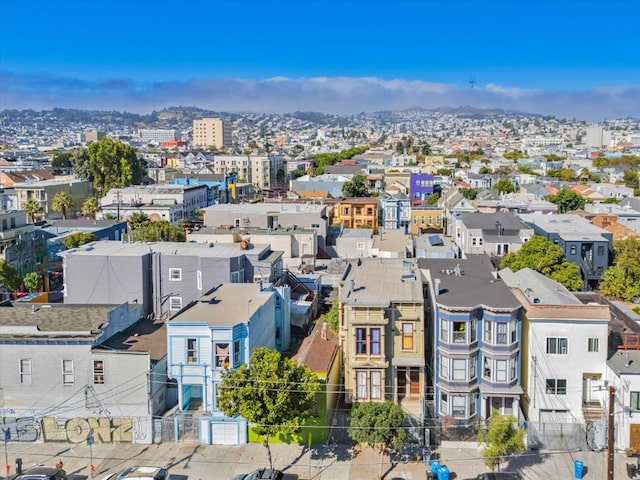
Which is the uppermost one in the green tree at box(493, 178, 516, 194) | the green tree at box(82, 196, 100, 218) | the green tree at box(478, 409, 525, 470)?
the green tree at box(493, 178, 516, 194)

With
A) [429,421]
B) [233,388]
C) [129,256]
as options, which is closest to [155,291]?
[129,256]

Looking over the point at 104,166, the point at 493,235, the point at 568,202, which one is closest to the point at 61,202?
the point at 104,166

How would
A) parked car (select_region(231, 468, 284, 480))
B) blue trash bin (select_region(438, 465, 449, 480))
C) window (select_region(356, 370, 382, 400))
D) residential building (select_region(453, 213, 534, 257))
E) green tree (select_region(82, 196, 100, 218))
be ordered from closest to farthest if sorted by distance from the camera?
parked car (select_region(231, 468, 284, 480)), blue trash bin (select_region(438, 465, 449, 480)), window (select_region(356, 370, 382, 400)), residential building (select_region(453, 213, 534, 257)), green tree (select_region(82, 196, 100, 218))

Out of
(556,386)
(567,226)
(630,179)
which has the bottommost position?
(556,386)

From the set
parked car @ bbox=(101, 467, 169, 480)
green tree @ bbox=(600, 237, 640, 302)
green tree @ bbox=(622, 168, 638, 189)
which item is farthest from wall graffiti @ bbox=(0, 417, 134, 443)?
green tree @ bbox=(622, 168, 638, 189)

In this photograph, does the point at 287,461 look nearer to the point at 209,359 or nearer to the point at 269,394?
the point at 269,394

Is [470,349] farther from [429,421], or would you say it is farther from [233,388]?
[233,388]

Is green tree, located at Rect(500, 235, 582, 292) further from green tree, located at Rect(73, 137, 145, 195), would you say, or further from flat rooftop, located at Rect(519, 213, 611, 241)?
green tree, located at Rect(73, 137, 145, 195)
